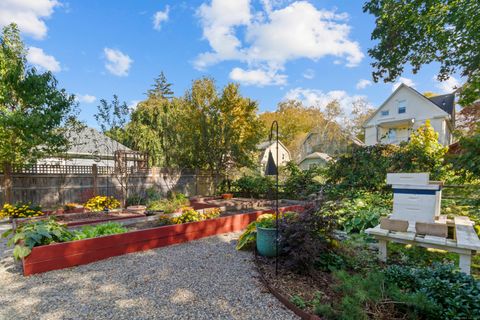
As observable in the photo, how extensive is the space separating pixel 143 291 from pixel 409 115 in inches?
849

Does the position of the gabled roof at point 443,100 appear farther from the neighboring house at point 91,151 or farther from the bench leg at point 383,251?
the neighboring house at point 91,151

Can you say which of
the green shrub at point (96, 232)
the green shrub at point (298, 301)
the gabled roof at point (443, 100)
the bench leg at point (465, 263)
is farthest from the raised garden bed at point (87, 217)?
the gabled roof at point (443, 100)

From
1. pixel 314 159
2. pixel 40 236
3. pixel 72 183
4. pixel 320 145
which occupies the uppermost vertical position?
pixel 320 145

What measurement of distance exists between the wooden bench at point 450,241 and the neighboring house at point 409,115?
600 inches

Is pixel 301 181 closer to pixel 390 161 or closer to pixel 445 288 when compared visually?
pixel 390 161

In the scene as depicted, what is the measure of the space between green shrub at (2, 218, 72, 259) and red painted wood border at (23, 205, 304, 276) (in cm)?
11

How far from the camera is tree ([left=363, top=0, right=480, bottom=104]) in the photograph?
6559 millimetres

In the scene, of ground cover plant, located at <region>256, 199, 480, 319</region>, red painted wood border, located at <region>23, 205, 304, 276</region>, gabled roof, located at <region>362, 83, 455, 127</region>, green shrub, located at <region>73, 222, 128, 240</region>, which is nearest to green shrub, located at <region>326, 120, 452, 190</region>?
ground cover plant, located at <region>256, 199, 480, 319</region>

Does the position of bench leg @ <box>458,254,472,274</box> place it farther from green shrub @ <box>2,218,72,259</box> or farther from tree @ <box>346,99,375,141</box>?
tree @ <box>346,99,375,141</box>

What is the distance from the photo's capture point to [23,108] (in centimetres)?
704

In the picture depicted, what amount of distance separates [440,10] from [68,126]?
12.6 m

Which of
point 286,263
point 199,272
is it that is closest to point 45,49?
point 199,272

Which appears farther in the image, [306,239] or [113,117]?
[113,117]

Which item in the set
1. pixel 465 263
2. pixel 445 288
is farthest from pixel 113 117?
pixel 465 263
